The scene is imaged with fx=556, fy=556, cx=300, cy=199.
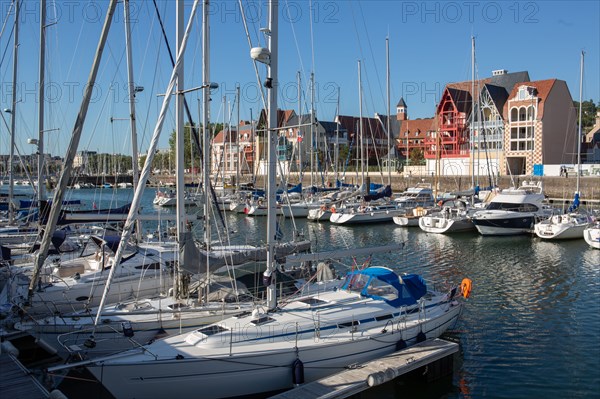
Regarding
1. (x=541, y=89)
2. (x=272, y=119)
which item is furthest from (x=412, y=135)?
(x=272, y=119)

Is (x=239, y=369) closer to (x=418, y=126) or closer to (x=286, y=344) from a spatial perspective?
(x=286, y=344)

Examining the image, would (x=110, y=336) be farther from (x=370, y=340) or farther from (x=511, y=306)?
(x=511, y=306)

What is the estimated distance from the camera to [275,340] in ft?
43.6

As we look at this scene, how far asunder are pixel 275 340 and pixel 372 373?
2.39 metres

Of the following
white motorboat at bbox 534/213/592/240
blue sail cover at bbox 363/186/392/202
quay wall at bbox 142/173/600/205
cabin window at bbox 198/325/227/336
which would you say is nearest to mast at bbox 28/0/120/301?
cabin window at bbox 198/325/227/336

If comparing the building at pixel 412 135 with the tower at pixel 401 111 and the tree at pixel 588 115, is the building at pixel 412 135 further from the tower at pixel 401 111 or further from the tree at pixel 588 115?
the tree at pixel 588 115

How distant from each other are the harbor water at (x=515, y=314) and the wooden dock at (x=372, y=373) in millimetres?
860

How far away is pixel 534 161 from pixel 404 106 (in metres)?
50.5

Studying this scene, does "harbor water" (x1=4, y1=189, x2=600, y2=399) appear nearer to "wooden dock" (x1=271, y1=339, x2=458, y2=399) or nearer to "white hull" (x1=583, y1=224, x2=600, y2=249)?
"white hull" (x1=583, y1=224, x2=600, y2=249)

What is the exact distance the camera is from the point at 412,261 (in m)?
31.5

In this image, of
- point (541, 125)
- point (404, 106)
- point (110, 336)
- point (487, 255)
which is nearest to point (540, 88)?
point (541, 125)

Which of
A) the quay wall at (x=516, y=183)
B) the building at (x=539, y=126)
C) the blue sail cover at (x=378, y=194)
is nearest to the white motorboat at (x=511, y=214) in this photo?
the blue sail cover at (x=378, y=194)

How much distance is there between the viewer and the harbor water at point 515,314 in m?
14.4

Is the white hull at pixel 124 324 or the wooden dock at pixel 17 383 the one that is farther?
the white hull at pixel 124 324
